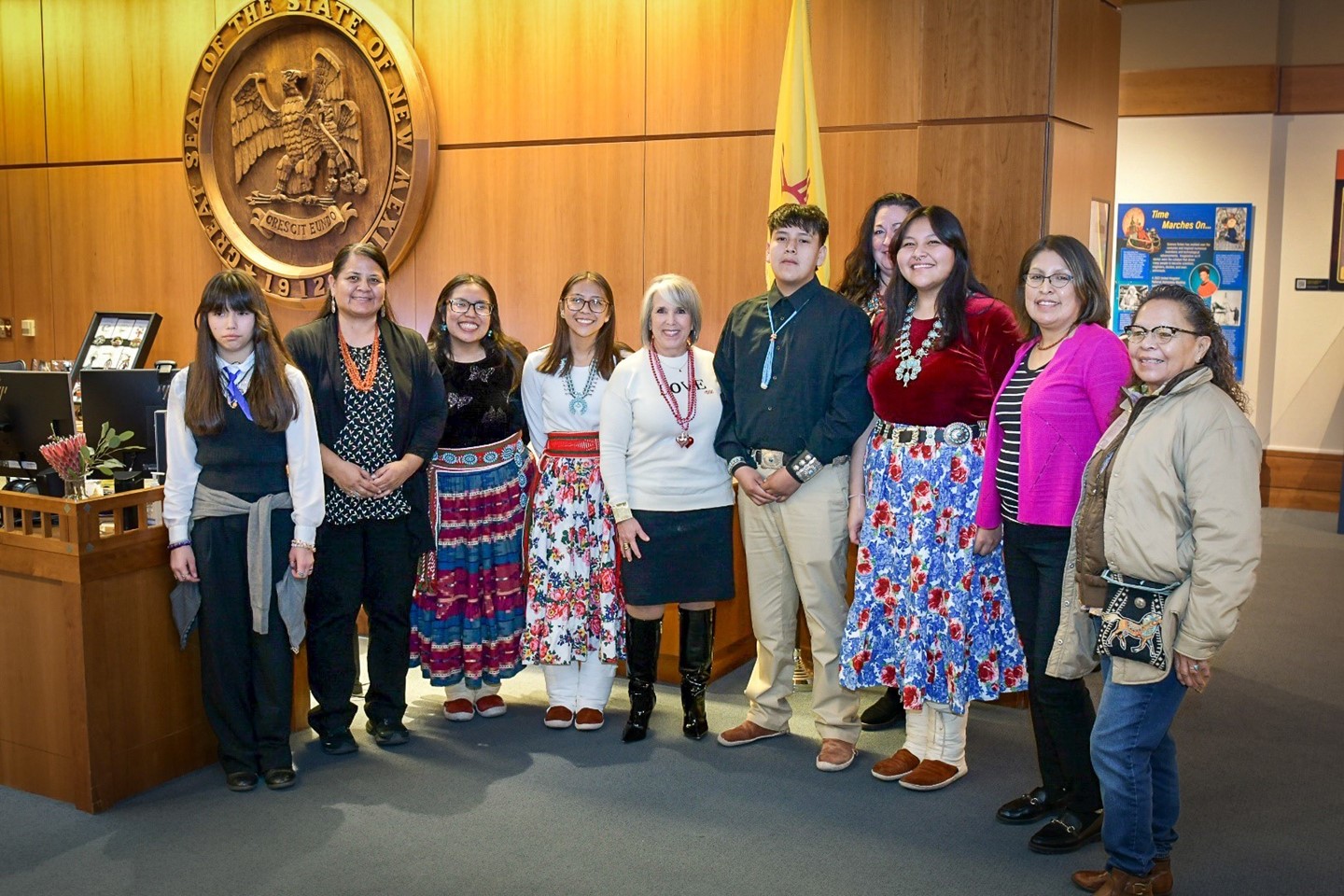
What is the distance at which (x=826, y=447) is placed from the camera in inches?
137

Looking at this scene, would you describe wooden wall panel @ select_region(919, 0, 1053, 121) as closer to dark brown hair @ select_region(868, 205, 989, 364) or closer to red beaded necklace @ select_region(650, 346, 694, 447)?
dark brown hair @ select_region(868, 205, 989, 364)

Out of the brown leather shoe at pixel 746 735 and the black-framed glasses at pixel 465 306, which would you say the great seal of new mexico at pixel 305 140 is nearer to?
the black-framed glasses at pixel 465 306

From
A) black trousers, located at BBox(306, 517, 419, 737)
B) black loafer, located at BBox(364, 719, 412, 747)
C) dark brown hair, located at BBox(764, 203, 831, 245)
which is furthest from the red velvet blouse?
black loafer, located at BBox(364, 719, 412, 747)

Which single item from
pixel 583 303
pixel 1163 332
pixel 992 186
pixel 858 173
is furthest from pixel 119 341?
pixel 1163 332

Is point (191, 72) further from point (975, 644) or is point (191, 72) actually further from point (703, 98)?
point (975, 644)

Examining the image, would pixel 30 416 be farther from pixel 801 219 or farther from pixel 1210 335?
pixel 1210 335

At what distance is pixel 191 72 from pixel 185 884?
17.5ft

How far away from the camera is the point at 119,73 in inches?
282

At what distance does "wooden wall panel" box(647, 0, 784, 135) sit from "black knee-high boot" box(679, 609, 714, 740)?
2.48m

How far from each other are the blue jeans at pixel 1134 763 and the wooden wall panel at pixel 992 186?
2.02 meters

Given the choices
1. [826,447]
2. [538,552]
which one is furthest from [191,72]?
[826,447]

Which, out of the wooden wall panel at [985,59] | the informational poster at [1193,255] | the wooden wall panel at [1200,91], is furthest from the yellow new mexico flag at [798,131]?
A: the wooden wall panel at [1200,91]

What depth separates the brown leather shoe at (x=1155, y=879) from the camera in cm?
278

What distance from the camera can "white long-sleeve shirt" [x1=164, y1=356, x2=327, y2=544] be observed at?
334 centimetres
